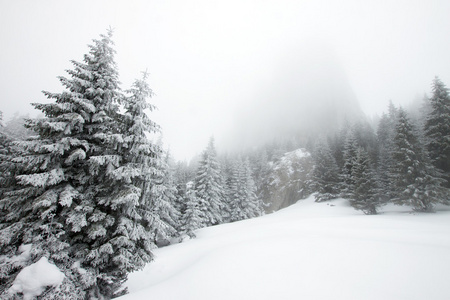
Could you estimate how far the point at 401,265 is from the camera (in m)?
5.91

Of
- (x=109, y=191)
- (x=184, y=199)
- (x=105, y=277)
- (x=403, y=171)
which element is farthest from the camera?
(x=184, y=199)

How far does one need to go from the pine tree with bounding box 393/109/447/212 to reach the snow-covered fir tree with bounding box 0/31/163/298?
23716mm

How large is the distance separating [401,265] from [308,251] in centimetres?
281

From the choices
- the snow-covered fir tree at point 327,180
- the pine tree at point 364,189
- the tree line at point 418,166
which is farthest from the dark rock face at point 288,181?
the tree line at point 418,166

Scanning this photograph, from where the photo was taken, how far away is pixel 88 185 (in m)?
8.12

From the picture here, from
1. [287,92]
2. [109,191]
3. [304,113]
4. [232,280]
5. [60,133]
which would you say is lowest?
[232,280]

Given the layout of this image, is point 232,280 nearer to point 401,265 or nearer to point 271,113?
point 401,265

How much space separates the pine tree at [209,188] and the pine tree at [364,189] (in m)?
17.7

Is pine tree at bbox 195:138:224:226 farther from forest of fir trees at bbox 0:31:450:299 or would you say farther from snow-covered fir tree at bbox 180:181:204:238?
forest of fir trees at bbox 0:31:450:299

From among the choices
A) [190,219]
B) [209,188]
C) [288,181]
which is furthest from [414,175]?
[288,181]

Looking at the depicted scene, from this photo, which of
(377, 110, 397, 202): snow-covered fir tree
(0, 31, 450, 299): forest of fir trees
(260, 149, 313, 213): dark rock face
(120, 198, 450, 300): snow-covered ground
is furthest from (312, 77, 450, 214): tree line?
(0, 31, 450, 299): forest of fir trees

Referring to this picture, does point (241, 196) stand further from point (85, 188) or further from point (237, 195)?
point (85, 188)

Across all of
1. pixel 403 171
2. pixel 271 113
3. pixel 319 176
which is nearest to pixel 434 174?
pixel 403 171

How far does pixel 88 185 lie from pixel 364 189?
90.6 feet
